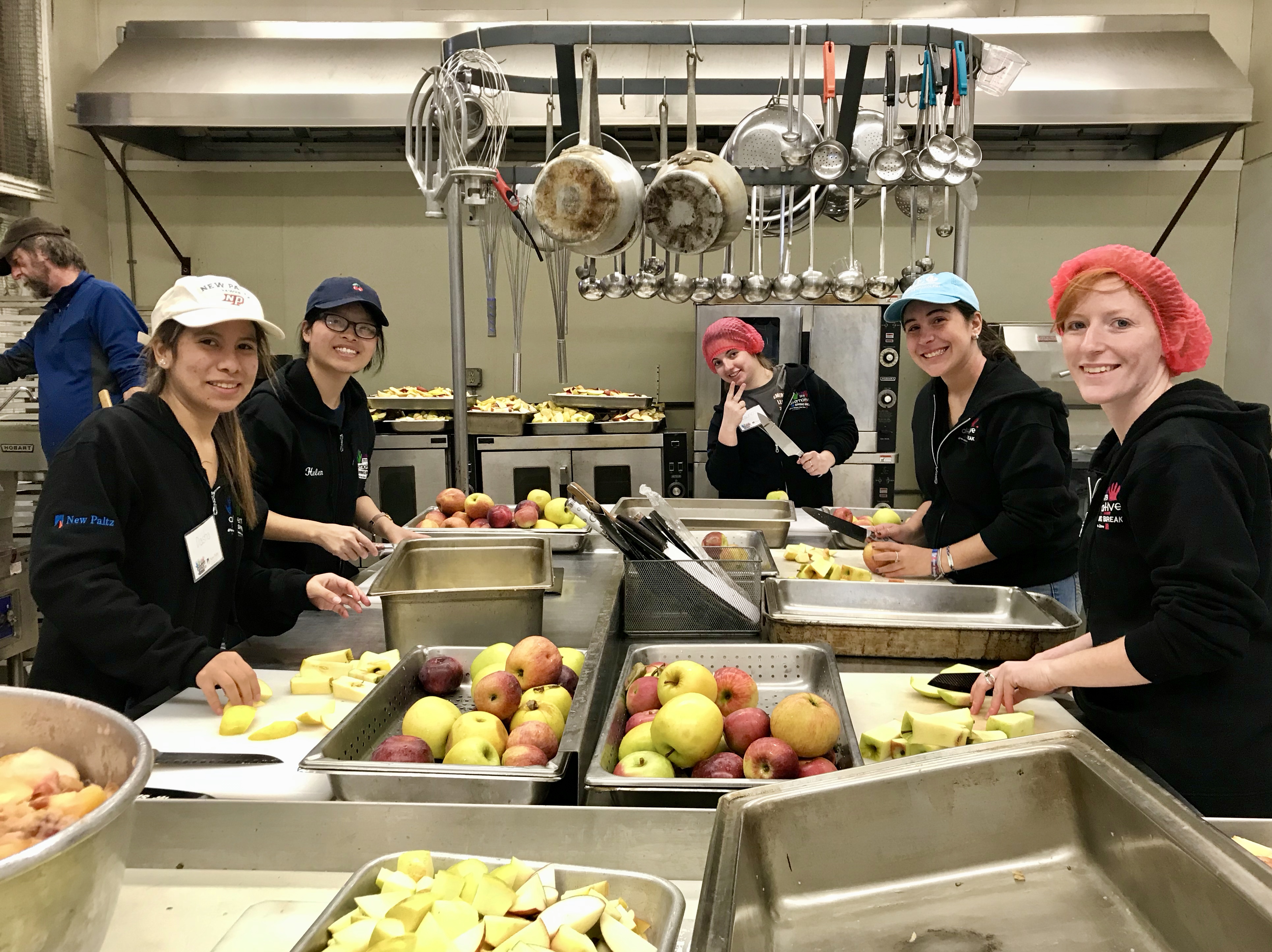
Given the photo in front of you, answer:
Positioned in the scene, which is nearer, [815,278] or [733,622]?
[733,622]

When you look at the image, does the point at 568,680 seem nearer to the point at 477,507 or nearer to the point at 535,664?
the point at 535,664

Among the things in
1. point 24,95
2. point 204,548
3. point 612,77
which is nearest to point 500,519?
point 204,548

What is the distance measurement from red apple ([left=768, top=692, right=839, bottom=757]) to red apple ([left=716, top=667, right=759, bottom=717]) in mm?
157

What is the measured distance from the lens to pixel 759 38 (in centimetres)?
292

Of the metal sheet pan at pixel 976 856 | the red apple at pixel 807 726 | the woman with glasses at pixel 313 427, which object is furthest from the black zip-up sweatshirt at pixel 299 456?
the metal sheet pan at pixel 976 856

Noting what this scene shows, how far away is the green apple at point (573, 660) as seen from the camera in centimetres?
→ 173

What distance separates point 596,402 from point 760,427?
203 cm

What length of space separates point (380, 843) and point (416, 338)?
20.1 ft

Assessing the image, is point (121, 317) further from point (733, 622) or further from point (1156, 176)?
point (1156, 176)

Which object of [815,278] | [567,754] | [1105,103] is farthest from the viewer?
[1105,103]

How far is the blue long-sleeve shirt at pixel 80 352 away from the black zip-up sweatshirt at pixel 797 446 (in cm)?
275

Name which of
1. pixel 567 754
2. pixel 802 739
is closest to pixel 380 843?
pixel 567 754

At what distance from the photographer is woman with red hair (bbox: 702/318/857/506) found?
4.04 m

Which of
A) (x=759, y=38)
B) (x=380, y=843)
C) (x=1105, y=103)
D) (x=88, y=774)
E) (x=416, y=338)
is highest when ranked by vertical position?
(x=1105, y=103)
